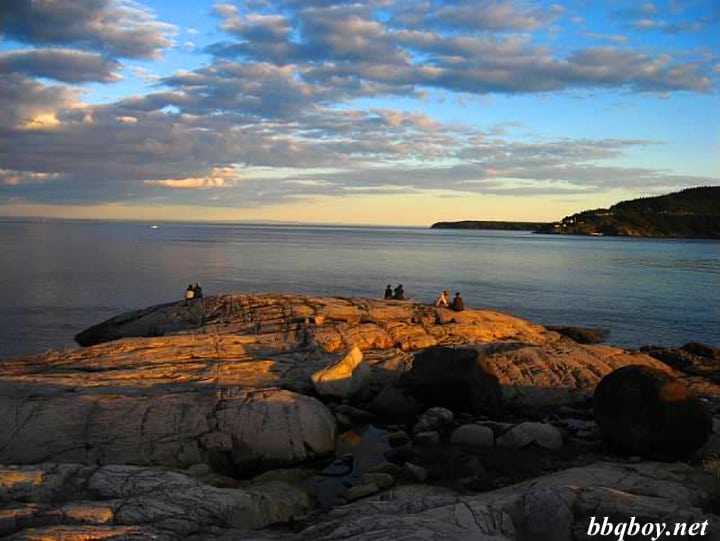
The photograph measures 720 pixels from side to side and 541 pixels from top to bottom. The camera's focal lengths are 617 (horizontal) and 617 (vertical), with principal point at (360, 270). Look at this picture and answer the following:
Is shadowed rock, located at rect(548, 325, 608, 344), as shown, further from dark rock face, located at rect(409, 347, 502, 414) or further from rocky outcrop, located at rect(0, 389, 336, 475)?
rocky outcrop, located at rect(0, 389, 336, 475)

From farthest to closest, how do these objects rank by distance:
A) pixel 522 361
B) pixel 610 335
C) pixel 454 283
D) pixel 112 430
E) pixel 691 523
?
pixel 454 283 < pixel 610 335 < pixel 522 361 < pixel 112 430 < pixel 691 523

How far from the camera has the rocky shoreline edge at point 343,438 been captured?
37.1ft

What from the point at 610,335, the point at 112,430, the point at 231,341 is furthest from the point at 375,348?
the point at 610,335

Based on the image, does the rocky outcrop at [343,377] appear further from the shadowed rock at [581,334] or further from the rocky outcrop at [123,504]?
the shadowed rock at [581,334]

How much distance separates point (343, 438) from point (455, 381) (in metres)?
4.59

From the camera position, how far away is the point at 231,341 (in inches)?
1022

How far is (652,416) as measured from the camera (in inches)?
674

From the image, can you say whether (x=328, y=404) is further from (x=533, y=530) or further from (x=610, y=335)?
(x=610, y=335)

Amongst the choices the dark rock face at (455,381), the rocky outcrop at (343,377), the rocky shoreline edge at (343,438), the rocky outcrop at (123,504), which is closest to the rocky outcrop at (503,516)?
the rocky shoreline edge at (343,438)

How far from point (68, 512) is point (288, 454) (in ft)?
23.3

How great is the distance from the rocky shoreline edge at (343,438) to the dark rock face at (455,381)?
2.0 inches

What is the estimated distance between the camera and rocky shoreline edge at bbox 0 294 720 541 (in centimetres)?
1130

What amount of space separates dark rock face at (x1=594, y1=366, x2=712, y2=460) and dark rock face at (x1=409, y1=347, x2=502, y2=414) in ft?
15.4

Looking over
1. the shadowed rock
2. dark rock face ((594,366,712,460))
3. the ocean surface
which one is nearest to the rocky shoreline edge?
dark rock face ((594,366,712,460))
